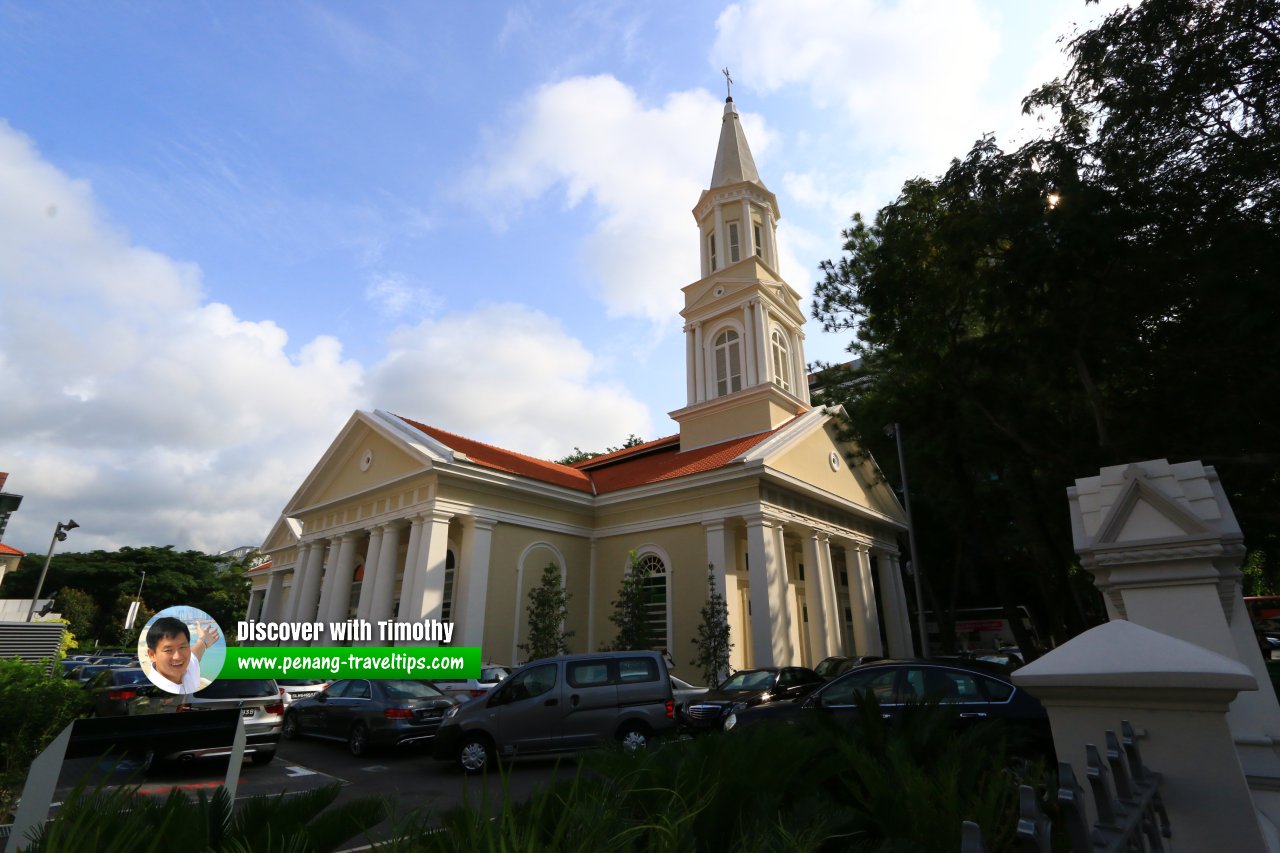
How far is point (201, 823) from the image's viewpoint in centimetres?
228

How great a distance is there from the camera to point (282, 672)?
18.5 metres

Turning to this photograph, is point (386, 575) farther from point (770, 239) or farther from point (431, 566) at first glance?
point (770, 239)

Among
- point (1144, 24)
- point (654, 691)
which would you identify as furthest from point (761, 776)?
point (1144, 24)

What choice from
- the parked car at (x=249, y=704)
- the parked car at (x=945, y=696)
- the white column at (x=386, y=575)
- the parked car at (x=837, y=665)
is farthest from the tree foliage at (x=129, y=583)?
the parked car at (x=945, y=696)

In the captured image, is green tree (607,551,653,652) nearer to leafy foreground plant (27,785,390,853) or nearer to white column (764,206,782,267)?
white column (764,206,782,267)

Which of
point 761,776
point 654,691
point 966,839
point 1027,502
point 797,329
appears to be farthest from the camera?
point 797,329

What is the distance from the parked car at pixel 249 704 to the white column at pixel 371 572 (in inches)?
355

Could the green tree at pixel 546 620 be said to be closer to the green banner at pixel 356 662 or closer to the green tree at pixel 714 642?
the green banner at pixel 356 662

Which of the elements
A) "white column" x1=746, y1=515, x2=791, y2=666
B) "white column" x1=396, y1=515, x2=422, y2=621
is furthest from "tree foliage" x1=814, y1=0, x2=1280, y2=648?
"white column" x1=396, y1=515, x2=422, y2=621

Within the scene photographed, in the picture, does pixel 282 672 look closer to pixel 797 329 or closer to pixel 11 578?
pixel 797 329

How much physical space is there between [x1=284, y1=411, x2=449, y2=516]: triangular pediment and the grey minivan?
9793mm

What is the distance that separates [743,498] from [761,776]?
16840 mm

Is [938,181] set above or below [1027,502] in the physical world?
above

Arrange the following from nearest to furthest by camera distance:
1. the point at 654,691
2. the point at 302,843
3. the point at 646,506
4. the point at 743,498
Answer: the point at 302,843, the point at 654,691, the point at 743,498, the point at 646,506
